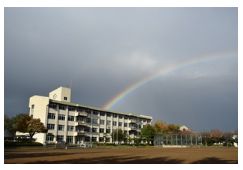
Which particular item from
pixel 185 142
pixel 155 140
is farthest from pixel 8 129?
pixel 185 142

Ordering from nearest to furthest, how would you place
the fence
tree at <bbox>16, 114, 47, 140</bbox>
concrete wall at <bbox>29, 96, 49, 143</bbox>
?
tree at <bbox>16, 114, 47, 140</bbox> → concrete wall at <bbox>29, 96, 49, 143</bbox> → the fence

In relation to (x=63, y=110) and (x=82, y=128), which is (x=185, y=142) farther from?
(x=63, y=110)

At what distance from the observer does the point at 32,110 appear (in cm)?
6550

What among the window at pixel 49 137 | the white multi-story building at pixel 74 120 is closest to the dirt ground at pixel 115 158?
the window at pixel 49 137

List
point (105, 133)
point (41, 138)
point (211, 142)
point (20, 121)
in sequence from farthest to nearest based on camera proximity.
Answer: point (211, 142) < point (105, 133) < point (41, 138) < point (20, 121)

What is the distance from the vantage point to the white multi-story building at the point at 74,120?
63.9 metres

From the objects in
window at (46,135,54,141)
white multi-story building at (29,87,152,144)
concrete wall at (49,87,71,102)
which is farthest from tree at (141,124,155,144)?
window at (46,135,54,141)

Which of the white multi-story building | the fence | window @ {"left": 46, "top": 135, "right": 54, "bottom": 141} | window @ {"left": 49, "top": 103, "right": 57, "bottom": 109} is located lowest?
the fence

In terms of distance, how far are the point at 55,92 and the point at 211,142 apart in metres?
45.1

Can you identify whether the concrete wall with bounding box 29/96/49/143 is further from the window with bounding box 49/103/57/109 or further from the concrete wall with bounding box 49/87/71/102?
the concrete wall with bounding box 49/87/71/102

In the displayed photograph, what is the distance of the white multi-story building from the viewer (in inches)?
2516

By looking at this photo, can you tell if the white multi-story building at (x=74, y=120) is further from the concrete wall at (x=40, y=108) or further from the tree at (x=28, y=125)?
the tree at (x=28, y=125)

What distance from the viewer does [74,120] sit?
7150 cm

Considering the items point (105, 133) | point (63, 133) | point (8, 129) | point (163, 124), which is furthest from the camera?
point (163, 124)
